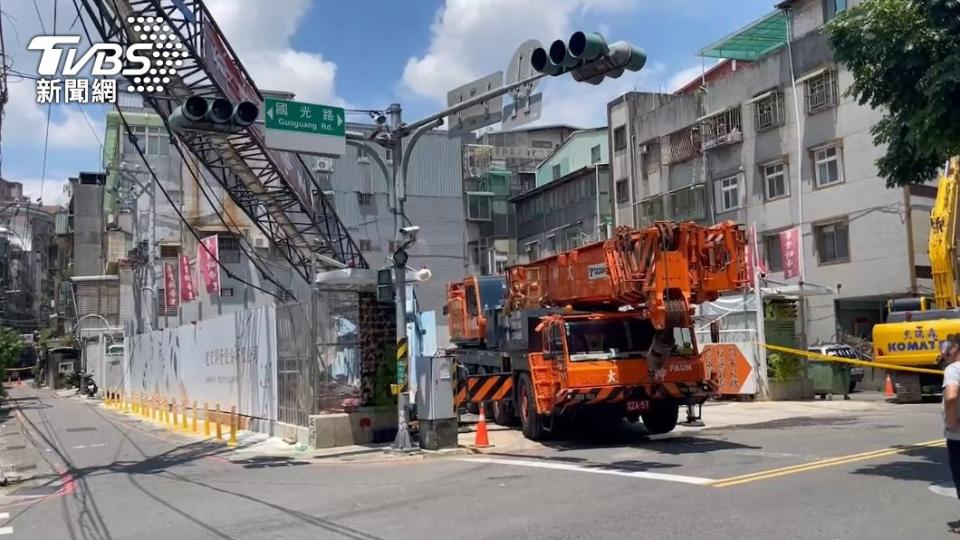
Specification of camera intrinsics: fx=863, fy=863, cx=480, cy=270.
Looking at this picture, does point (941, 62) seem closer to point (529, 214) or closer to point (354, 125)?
point (354, 125)

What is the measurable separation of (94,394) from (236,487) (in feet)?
133

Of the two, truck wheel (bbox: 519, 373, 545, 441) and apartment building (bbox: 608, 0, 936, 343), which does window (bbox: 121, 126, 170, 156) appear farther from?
truck wheel (bbox: 519, 373, 545, 441)

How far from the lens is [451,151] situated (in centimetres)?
4978

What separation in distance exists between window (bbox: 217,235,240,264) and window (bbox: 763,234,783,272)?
28.1 metres

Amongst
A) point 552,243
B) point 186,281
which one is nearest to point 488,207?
point 552,243

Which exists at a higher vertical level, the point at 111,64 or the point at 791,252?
the point at 111,64

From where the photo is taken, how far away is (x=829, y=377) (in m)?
A: 25.7

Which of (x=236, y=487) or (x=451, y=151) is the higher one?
(x=451, y=151)

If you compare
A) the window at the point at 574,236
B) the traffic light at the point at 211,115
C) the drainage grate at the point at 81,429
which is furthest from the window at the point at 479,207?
the traffic light at the point at 211,115

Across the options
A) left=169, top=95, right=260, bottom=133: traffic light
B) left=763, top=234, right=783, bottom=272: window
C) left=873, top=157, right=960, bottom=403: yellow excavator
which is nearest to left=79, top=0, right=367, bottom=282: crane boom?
left=169, top=95, right=260, bottom=133: traffic light

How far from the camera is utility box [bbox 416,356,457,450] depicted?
15.6 m

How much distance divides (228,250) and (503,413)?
3336 cm

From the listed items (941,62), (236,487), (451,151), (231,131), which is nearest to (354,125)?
(451,151)

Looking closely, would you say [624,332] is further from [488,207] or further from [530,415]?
[488,207]
